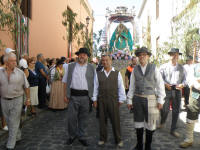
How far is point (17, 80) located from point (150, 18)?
2294cm

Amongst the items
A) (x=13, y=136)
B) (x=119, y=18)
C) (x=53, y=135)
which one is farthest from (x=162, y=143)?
(x=119, y=18)

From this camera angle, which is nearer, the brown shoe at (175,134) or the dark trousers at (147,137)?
the dark trousers at (147,137)

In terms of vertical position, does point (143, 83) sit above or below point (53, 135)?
above

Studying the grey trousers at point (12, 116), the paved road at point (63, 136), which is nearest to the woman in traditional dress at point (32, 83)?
the paved road at point (63, 136)

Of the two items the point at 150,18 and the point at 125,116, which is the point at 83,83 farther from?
the point at 150,18

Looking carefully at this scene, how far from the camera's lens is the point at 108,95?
394 centimetres

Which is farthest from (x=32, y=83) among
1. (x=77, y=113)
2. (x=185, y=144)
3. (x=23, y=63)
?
(x=185, y=144)

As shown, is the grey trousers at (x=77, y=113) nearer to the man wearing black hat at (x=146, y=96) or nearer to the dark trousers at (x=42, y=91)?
the man wearing black hat at (x=146, y=96)

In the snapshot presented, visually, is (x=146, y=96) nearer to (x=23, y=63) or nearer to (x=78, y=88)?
(x=78, y=88)

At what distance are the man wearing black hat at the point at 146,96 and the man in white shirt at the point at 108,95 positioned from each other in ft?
1.38

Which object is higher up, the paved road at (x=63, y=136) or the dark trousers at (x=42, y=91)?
the dark trousers at (x=42, y=91)

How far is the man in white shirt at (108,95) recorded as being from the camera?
393 cm

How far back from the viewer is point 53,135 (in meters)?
4.62

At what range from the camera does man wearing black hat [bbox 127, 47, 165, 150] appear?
3.53m
